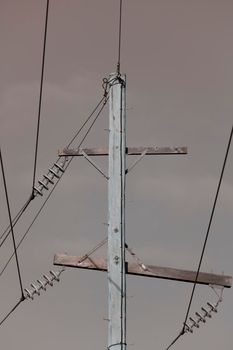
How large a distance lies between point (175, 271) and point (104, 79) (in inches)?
141

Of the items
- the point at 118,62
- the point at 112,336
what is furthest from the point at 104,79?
the point at 112,336

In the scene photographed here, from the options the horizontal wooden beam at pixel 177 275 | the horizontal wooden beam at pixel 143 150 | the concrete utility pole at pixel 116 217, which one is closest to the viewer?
the concrete utility pole at pixel 116 217

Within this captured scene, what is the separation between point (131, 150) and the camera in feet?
39.8

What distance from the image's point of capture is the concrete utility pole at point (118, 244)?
10555 mm

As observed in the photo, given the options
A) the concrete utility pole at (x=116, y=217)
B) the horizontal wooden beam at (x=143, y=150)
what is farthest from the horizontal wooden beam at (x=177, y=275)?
the horizontal wooden beam at (x=143, y=150)

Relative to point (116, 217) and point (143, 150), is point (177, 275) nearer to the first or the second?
point (116, 217)

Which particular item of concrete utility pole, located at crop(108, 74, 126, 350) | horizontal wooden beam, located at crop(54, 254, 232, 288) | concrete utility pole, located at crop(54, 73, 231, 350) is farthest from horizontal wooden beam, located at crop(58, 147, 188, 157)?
horizontal wooden beam, located at crop(54, 254, 232, 288)

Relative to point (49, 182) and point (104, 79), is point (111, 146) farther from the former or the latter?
point (49, 182)

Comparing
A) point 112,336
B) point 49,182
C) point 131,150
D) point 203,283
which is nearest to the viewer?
point 112,336

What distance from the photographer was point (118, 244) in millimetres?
10922

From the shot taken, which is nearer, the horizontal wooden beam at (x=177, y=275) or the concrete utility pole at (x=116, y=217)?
the concrete utility pole at (x=116, y=217)

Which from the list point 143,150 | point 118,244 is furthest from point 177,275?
point 143,150

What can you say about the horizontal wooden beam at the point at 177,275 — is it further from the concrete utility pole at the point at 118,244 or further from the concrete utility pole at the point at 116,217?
the concrete utility pole at the point at 116,217

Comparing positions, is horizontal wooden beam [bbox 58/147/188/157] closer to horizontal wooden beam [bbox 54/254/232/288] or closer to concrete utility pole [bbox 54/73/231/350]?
concrete utility pole [bbox 54/73/231/350]
